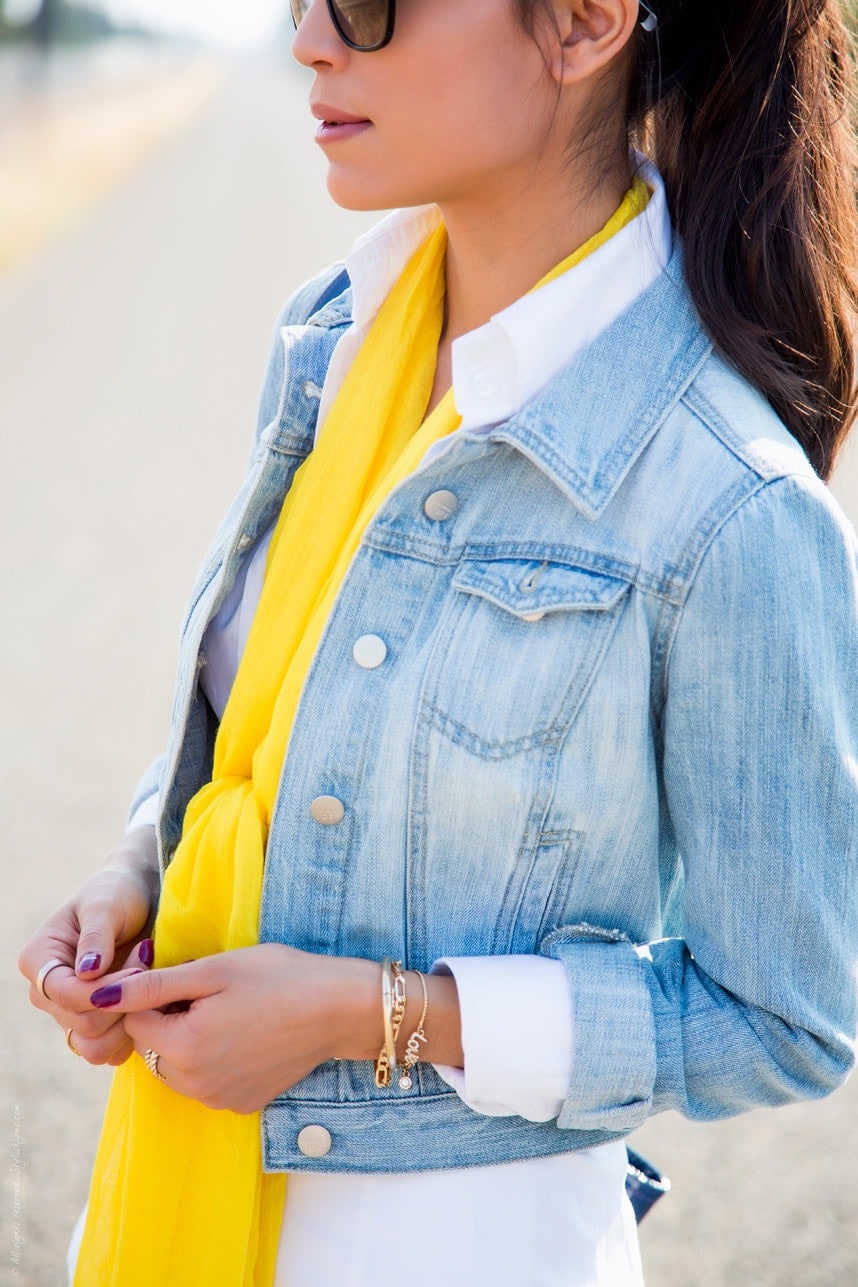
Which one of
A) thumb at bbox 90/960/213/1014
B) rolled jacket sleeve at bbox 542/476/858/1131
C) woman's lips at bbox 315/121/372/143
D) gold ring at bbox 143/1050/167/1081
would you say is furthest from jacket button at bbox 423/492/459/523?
A: gold ring at bbox 143/1050/167/1081

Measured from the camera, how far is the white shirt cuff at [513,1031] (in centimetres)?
134

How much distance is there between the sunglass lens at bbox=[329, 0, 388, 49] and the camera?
138cm

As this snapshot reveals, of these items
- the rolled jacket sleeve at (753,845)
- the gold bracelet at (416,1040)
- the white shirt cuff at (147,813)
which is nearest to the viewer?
the rolled jacket sleeve at (753,845)

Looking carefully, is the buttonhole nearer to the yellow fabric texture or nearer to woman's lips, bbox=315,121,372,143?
the yellow fabric texture

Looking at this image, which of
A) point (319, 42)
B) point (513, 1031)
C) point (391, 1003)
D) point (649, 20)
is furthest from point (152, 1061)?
point (649, 20)

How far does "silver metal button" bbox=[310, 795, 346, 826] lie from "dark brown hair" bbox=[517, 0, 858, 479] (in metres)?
0.64

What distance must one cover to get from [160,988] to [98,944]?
6.6 inches

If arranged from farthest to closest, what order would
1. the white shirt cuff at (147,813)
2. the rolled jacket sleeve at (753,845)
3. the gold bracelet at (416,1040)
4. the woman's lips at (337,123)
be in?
the white shirt cuff at (147,813) → the woman's lips at (337,123) → the gold bracelet at (416,1040) → the rolled jacket sleeve at (753,845)

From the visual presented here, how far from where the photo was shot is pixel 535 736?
4.39 feet

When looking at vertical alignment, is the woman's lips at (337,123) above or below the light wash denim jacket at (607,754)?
above

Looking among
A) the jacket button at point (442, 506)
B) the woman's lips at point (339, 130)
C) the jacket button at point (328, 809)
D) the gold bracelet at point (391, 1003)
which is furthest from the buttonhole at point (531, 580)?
the woman's lips at point (339, 130)

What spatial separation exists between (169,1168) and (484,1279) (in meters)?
0.38

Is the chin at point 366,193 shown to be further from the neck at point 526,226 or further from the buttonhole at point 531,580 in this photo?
the buttonhole at point 531,580

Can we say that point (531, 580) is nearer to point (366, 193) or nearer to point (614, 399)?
point (614, 399)
